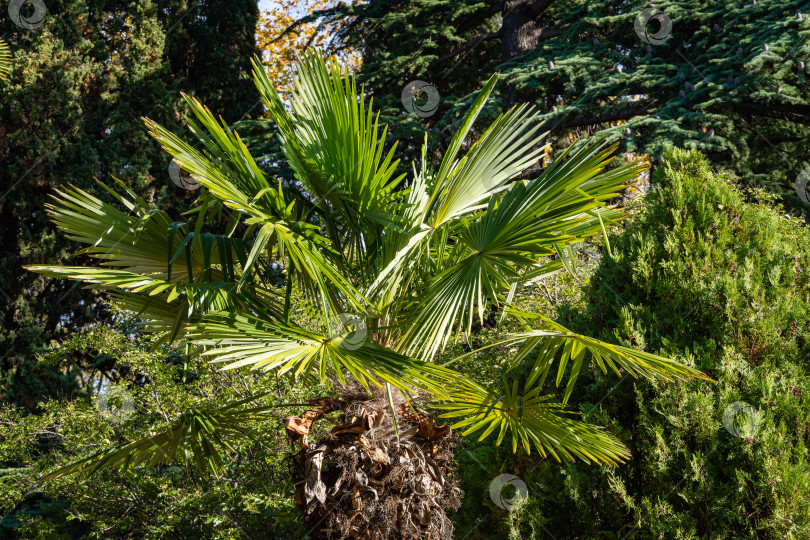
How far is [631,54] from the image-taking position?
9234 millimetres

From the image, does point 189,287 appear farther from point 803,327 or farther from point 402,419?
point 803,327

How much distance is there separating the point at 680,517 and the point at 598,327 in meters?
1.30

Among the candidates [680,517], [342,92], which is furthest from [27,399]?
[680,517]

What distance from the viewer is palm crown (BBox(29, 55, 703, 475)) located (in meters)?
3.00

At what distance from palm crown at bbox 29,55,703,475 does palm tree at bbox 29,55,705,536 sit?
0.4 inches

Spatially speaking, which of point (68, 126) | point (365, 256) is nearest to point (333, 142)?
point (365, 256)

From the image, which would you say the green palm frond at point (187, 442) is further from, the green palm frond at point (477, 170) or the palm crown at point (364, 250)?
the green palm frond at point (477, 170)
